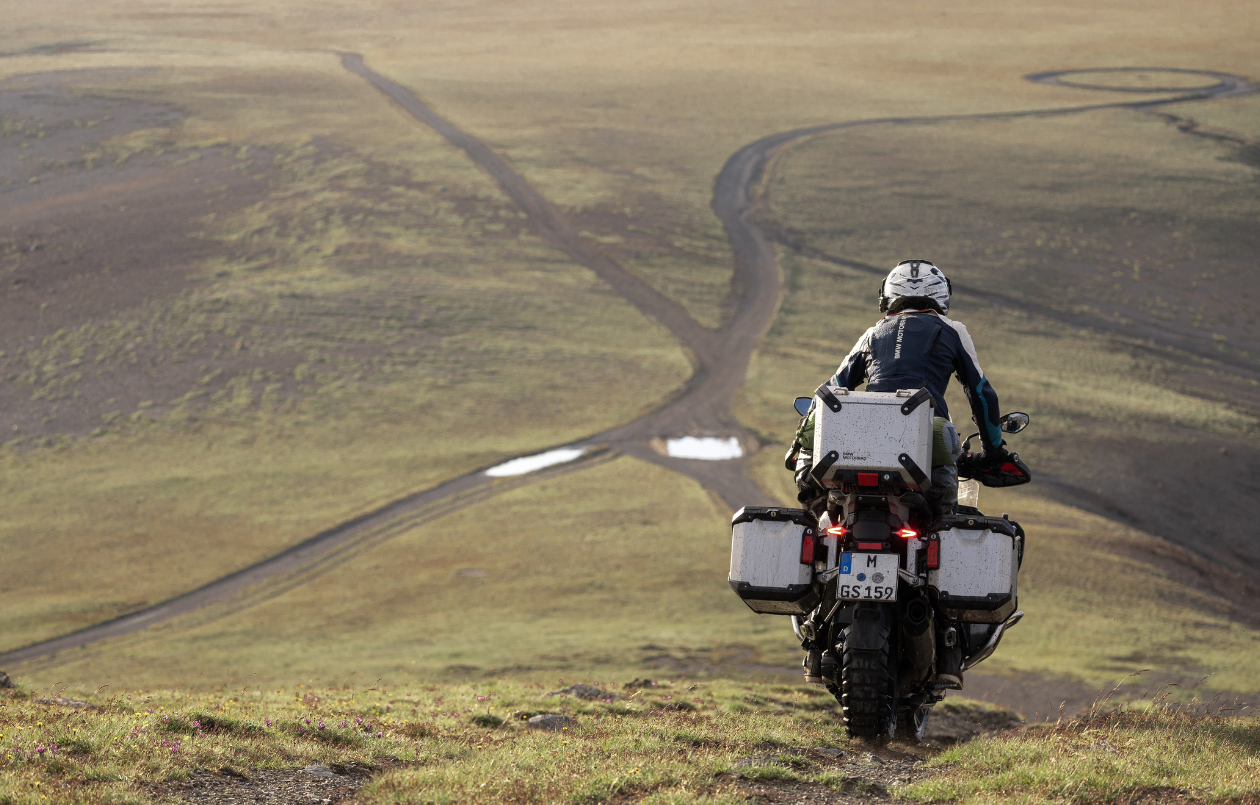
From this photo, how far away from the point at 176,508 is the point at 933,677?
43.4 meters

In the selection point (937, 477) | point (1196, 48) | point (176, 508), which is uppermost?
point (1196, 48)

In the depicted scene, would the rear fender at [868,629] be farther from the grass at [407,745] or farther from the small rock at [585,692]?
the small rock at [585,692]

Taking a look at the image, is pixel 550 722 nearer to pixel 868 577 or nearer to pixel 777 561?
pixel 777 561

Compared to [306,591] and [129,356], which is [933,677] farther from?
[129,356]

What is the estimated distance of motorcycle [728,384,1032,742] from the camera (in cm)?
923

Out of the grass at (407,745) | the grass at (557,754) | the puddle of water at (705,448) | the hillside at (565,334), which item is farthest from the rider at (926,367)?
the puddle of water at (705,448)

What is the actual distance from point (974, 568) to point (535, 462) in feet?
145

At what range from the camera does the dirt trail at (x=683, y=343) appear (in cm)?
4103

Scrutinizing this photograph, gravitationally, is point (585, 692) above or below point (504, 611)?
above

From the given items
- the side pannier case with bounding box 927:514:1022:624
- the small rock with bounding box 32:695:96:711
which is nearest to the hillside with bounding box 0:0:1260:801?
the small rock with bounding box 32:695:96:711

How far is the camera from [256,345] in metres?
70.2

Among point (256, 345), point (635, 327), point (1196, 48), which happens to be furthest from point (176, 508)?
point (1196, 48)

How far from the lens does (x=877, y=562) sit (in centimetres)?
932

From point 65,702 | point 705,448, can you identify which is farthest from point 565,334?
point 65,702
